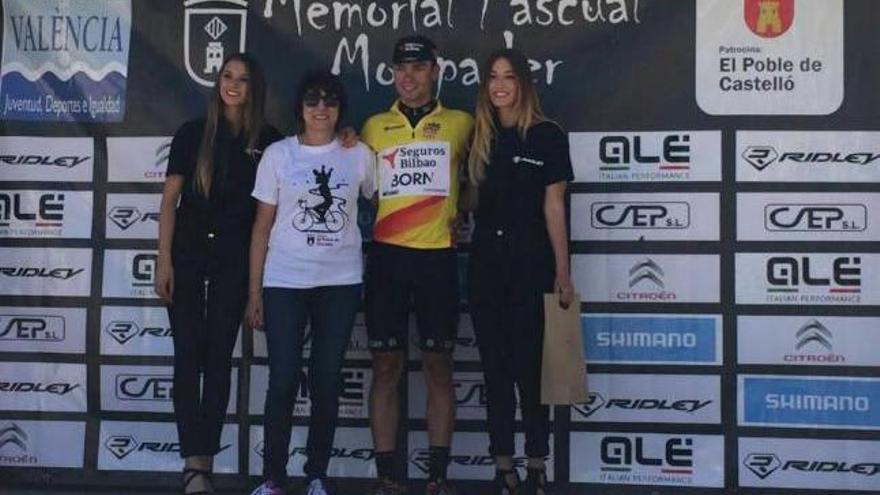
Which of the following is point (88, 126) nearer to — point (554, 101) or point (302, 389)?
point (302, 389)

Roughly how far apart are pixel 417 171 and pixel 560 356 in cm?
108

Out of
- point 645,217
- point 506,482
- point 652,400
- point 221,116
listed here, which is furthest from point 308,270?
point 652,400

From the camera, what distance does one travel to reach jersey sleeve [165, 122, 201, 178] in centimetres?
577

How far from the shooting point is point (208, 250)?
5742 mm

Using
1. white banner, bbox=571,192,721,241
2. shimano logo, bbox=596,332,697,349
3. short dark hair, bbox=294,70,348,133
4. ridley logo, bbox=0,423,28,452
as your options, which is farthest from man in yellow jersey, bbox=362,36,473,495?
ridley logo, bbox=0,423,28,452

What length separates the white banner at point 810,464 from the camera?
5992mm

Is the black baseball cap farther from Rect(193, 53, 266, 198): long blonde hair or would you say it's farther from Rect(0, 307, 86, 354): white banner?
Rect(0, 307, 86, 354): white banner

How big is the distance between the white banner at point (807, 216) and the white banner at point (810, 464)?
99 centimetres

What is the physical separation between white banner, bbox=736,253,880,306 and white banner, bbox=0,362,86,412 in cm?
342

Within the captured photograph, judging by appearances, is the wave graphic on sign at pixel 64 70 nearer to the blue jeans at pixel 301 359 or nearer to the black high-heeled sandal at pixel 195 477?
the blue jeans at pixel 301 359

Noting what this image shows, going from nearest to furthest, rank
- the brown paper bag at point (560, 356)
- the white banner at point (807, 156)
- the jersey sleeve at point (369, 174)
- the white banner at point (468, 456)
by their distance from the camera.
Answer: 1. the brown paper bag at point (560, 356)
2. the jersey sleeve at point (369, 174)
3. the white banner at point (807, 156)
4. the white banner at point (468, 456)

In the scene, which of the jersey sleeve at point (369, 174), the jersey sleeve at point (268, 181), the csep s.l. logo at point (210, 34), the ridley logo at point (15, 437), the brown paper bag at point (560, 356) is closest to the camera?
the brown paper bag at point (560, 356)

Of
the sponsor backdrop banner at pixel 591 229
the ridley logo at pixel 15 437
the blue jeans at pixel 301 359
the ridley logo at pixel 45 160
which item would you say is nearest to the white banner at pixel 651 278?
the sponsor backdrop banner at pixel 591 229

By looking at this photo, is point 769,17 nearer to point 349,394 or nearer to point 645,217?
point 645,217
